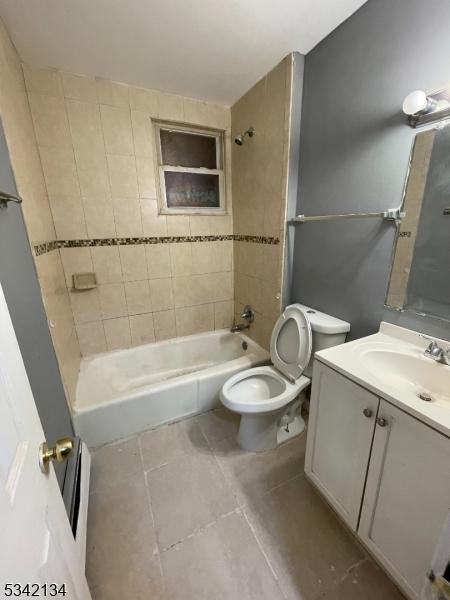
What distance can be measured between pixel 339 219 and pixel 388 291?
1.66ft

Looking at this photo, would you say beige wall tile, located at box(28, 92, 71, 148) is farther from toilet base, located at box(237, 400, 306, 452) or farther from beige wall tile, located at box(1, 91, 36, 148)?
toilet base, located at box(237, 400, 306, 452)

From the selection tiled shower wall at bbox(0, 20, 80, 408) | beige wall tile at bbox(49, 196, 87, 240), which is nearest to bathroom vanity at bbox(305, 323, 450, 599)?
tiled shower wall at bbox(0, 20, 80, 408)

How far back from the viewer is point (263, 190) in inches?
76.4

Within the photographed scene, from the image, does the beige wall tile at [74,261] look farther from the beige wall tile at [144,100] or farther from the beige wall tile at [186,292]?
the beige wall tile at [144,100]

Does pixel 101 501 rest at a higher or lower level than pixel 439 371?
lower

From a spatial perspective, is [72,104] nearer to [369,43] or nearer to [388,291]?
[369,43]

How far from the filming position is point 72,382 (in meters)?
1.73

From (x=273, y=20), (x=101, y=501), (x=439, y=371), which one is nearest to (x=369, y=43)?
(x=273, y=20)

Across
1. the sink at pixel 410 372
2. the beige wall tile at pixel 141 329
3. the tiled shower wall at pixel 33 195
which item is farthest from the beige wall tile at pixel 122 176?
the sink at pixel 410 372

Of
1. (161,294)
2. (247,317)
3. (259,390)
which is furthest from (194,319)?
(259,390)

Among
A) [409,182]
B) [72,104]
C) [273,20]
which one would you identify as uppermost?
[273,20]

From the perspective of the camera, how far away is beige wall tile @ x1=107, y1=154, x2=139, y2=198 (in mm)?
1928

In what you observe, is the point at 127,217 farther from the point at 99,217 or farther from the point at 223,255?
the point at 223,255

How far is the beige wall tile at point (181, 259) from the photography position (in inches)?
89.8
